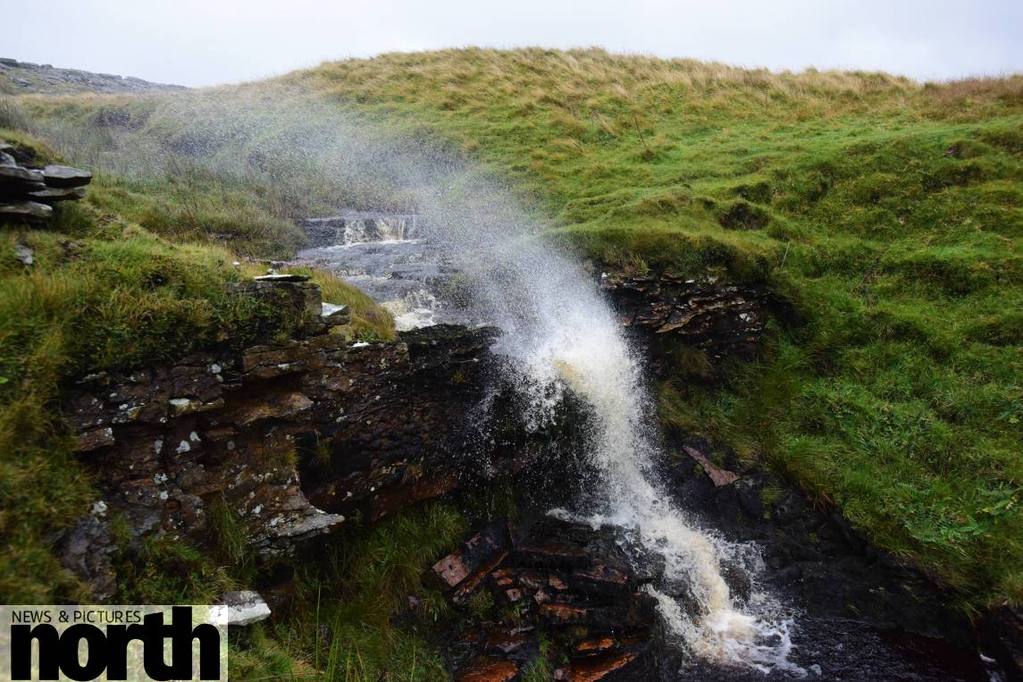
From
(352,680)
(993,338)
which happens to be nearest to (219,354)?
(352,680)

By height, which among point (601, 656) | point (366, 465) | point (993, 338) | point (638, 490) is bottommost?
point (601, 656)

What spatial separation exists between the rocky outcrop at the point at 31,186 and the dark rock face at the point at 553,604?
21.8 feet

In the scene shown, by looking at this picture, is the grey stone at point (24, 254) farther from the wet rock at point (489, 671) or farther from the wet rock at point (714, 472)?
the wet rock at point (714, 472)

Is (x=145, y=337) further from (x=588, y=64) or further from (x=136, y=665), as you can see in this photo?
(x=588, y=64)

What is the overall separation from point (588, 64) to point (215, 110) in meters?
16.7

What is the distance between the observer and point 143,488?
5613 millimetres

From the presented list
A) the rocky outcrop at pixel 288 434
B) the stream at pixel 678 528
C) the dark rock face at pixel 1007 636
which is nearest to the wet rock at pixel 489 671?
the stream at pixel 678 528

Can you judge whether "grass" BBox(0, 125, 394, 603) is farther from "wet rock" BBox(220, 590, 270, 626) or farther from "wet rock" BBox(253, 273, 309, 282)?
"wet rock" BBox(220, 590, 270, 626)

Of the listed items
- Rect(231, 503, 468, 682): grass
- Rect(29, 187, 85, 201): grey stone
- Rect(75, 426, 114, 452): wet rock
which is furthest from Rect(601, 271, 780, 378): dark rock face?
Rect(29, 187, 85, 201): grey stone

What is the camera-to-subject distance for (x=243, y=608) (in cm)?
550

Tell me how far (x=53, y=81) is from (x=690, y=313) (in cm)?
4162

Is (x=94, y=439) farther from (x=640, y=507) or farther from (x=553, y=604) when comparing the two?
(x=640, y=507)

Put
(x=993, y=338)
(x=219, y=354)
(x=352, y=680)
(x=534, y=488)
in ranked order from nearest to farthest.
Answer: (x=352, y=680), (x=219, y=354), (x=534, y=488), (x=993, y=338)

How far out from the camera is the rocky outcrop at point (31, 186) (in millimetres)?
6324
